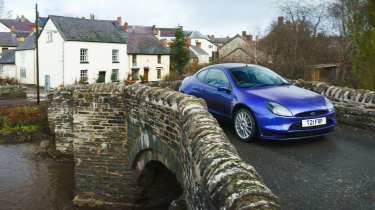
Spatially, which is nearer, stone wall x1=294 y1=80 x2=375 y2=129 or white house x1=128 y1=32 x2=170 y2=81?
stone wall x1=294 y1=80 x2=375 y2=129

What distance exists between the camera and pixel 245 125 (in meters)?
7.80

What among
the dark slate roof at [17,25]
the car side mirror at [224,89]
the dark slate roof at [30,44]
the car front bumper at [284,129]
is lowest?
the car front bumper at [284,129]

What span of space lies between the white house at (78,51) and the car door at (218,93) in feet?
105

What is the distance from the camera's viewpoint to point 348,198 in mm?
5203

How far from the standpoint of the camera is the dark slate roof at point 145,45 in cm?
4741

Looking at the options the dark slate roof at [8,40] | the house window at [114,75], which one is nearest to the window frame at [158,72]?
the house window at [114,75]

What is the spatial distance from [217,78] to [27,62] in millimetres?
40662

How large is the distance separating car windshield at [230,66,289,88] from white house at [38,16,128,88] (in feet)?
107

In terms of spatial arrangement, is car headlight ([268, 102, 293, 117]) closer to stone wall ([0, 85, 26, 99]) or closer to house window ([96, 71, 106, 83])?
stone wall ([0, 85, 26, 99])

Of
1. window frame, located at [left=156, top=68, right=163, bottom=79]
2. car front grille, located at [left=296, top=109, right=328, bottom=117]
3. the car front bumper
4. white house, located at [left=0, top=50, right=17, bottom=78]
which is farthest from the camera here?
window frame, located at [left=156, top=68, right=163, bottom=79]

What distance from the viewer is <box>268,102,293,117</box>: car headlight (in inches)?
285

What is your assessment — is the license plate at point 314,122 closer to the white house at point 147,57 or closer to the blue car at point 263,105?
the blue car at point 263,105

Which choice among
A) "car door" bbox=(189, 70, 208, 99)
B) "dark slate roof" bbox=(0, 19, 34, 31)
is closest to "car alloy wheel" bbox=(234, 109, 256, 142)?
"car door" bbox=(189, 70, 208, 99)

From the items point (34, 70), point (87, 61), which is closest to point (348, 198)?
point (87, 61)
